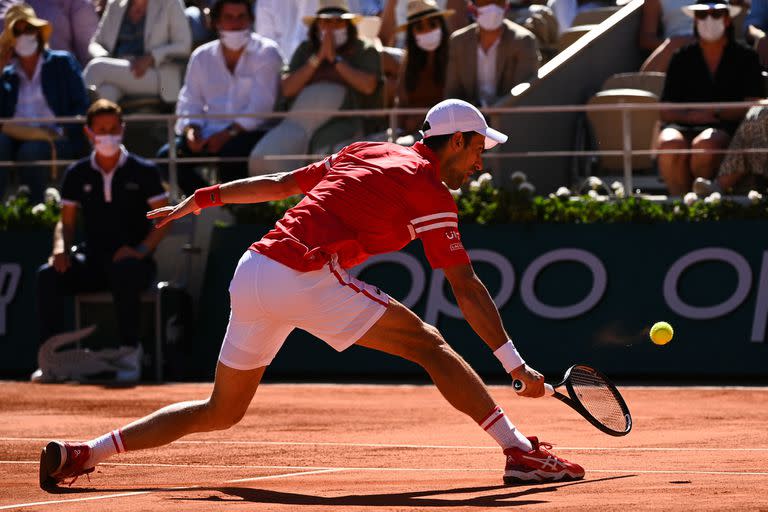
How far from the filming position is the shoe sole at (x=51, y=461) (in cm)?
716

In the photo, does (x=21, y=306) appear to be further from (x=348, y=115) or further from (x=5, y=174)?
(x=348, y=115)

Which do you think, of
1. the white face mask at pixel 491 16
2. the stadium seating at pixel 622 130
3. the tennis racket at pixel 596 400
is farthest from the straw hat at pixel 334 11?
the tennis racket at pixel 596 400

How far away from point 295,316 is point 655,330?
2.53 metres

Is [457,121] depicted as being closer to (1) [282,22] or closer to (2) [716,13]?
(2) [716,13]

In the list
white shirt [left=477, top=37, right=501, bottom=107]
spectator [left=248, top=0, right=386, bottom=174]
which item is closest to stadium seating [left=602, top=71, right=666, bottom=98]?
white shirt [left=477, top=37, right=501, bottom=107]

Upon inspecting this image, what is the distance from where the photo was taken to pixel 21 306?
14000mm

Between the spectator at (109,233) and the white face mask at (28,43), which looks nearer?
the spectator at (109,233)

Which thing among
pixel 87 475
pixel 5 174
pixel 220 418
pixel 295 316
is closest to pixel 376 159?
pixel 295 316

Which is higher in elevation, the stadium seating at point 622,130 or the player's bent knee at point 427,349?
the player's bent knee at point 427,349

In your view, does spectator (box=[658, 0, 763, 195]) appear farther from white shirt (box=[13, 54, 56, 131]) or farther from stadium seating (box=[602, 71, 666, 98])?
white shirt (box=[13, 54, 56, 131])

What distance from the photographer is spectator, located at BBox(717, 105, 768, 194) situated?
40.9 ft

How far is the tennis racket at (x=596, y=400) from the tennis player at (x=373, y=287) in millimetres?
257

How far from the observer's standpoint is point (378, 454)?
28.5 ft

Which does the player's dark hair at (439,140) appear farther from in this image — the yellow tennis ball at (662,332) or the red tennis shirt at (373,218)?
the yellow tennis ball at (662,332)
